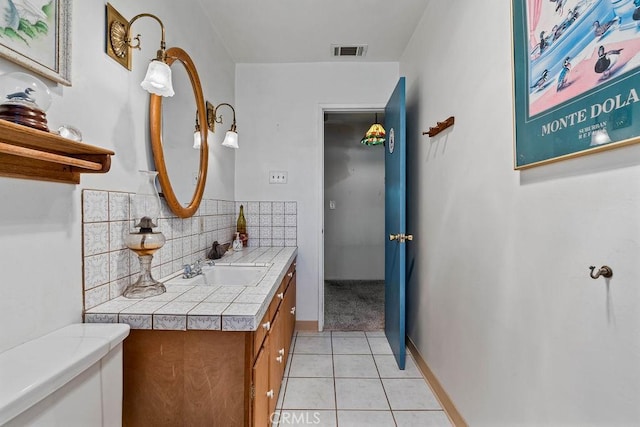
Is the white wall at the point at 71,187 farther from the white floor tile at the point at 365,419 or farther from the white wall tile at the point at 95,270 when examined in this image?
the white floor tile at the point at 365,419

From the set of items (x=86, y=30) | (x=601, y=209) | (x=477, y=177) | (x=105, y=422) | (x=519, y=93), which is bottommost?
(x=105, y=422)

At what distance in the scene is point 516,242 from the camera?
109 cm

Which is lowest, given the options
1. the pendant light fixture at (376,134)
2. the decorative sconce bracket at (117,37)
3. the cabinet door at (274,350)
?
the cabinet door at (274,350)

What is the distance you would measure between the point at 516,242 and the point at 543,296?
21cm

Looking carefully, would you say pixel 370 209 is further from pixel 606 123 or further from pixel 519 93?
pixel 606 123

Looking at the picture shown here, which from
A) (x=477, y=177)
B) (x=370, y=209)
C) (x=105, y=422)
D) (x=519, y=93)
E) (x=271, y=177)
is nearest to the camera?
(x=105, y=422)

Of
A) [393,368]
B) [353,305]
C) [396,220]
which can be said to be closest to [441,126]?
[396,220]

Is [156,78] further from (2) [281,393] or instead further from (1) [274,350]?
(2) [281,393]

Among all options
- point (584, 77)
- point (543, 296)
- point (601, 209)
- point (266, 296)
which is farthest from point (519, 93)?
point (266, 296)

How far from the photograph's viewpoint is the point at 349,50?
8.61 feet

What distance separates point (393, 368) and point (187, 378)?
162cm

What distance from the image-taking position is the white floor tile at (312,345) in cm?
242

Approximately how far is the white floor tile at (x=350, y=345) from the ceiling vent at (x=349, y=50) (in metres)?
2.55

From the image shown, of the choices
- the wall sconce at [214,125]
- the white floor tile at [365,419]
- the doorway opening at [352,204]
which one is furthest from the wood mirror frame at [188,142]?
the doorway opening at [352,204]
